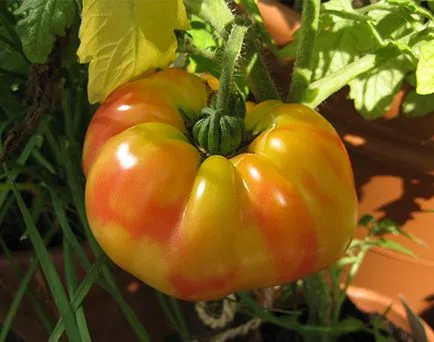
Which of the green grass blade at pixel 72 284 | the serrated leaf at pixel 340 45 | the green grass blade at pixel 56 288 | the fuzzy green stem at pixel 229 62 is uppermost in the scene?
the fuzzy green stem at pixel 229 62

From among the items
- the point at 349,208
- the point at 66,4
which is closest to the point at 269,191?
the point at 349,208

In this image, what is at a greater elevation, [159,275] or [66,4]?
[66,4]

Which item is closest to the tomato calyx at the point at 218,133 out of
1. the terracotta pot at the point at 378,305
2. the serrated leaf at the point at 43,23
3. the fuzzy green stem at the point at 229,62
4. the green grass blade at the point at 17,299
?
the fuzzy green stem at the point at 229,62

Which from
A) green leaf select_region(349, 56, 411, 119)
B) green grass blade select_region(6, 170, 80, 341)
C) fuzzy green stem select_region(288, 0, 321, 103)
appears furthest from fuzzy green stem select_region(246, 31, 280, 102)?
green grass blade select_region(6, 170, 80, 341)

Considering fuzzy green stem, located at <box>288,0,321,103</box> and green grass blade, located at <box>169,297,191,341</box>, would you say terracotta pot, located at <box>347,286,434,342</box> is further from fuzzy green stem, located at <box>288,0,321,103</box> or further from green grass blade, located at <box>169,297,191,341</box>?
fuzzy green stem, located at <box>288,0,321,103</box>

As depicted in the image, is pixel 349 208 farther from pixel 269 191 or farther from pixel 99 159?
pixel 99 159

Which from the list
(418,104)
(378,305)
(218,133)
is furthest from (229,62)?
(378,305)

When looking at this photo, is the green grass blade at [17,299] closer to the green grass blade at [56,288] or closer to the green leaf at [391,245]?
the green grass blade at [56,288]
